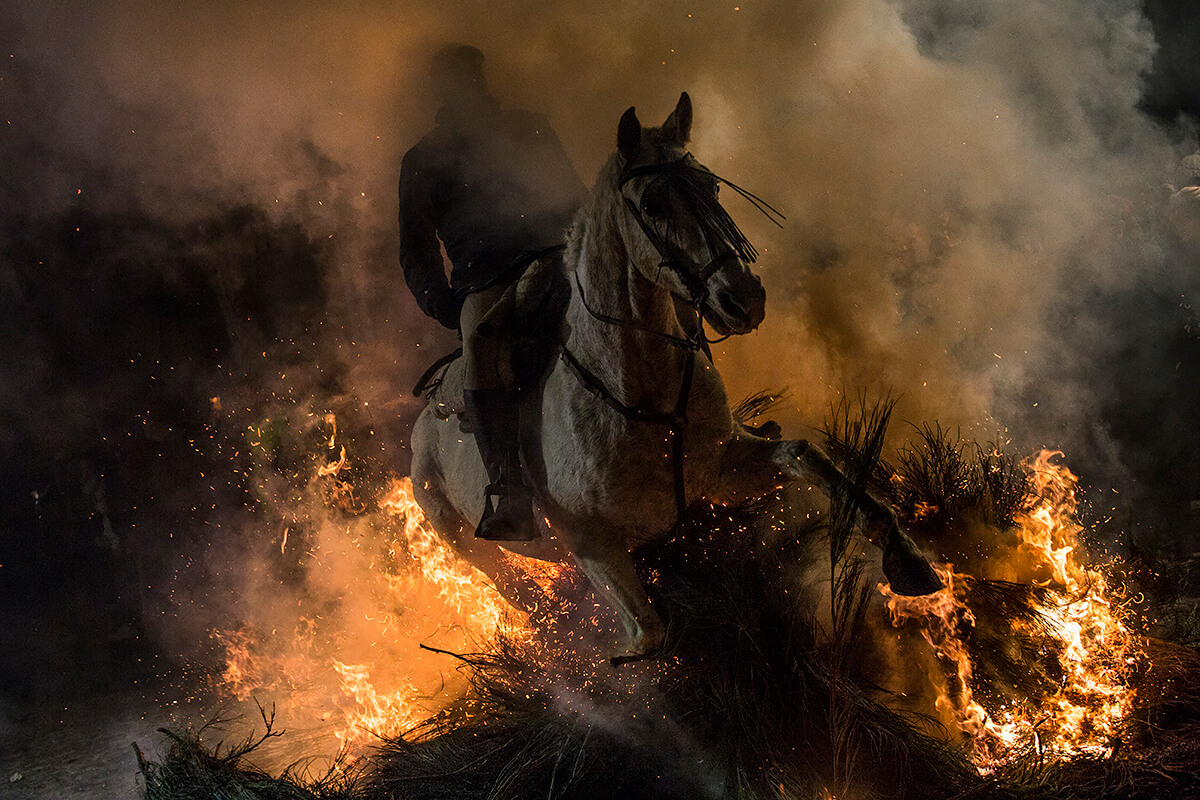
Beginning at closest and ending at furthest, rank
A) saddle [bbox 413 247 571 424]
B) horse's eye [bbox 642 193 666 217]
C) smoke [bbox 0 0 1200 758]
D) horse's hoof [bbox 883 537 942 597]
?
1. horse's eye [bbox 642 193 666 217]
2. horse's hoof [bbox 883 537 942 597]
3. saddle [bbox 413 247 571 424]
4. smoke [bbox 0 0 1200 758]

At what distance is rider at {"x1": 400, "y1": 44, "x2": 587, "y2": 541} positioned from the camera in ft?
13.4

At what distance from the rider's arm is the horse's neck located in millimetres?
1413

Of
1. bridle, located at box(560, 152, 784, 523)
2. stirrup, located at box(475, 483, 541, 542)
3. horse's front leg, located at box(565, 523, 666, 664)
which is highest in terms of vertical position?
bridle, located at box(560, 152, 784, 523)

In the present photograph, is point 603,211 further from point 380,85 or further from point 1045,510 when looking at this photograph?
point 380,85

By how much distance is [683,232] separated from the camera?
7.79ft

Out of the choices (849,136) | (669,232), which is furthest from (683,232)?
(849,136)

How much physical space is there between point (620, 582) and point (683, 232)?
1.51m

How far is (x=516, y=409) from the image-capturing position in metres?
3.45

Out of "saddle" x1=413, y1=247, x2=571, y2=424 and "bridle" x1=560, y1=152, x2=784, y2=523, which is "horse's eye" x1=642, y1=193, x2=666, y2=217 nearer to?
"bridle" x1=560, y1=152, x2=784, y2=523

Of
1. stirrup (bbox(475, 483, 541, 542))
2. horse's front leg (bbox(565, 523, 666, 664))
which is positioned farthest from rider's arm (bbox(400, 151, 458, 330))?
horse's front leg (bbox(565, 523, 666, 664))

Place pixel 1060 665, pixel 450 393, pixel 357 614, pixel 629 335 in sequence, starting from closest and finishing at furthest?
pixel 629 335, pixel 1060 665, pixel 450 393, pixel 357 614

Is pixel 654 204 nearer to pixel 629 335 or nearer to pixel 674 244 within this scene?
pixel 674 244

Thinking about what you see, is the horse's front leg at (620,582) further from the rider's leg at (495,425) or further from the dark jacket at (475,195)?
the dark jacket at (475,195)

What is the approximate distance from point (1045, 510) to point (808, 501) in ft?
3.86
